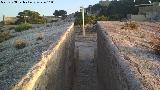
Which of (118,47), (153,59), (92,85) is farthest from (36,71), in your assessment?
(92,85)

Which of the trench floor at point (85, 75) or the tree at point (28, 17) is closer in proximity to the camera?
the trench floor at point (85, 75)

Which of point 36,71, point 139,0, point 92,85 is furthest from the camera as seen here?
point 139,0

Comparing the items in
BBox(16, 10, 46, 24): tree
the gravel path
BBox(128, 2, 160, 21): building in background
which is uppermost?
BBox(128, 2, 160, 21): building in background

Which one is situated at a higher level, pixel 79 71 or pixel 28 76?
pixel 28 76

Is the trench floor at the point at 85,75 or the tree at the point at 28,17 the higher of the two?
the tree at the point at 28,17

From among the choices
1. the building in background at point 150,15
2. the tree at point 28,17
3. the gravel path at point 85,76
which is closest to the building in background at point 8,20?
the tree at point 28,17

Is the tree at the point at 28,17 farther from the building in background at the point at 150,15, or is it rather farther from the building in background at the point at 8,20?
the building in background at the point at 150,15

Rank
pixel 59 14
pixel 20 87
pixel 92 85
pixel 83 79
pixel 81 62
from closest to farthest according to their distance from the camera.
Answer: pixel 20 87 → pixel 92 85 → pixel 83 79 → pixel 81 62 → pixel 59 14

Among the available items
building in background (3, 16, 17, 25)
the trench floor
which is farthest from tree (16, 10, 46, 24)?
the trench floor

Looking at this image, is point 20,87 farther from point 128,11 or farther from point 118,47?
point 128,11

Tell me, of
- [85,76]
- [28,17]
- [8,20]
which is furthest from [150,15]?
[8,20]

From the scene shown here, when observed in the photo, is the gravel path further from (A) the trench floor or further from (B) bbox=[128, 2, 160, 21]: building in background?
(B) bbox=[128, 2, 160, 21]: building in background

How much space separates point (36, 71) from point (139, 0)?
2304 inches

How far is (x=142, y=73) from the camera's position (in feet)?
20.5
